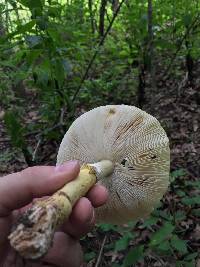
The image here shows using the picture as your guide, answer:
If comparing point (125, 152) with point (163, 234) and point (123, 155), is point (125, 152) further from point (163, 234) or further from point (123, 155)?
point (163, 234)

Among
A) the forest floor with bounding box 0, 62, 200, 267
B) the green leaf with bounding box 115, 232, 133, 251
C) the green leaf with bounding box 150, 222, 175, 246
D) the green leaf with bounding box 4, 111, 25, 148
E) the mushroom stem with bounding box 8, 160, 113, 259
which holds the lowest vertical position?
the forest floor with bounding box 0, 62, 200, 267

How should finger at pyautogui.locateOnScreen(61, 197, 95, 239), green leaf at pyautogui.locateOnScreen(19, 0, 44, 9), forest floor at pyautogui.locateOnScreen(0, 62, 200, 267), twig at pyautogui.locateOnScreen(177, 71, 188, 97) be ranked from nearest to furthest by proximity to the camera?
finger at pyautogui.locateOnScreen(61, 197, 95, 239)
green leaf at pyautogui.locateOnScreen(19, 0, 44, 9)
forest floor at pyautogui.locateOnScreen(0, 62, 200, 267)
twig at pyautogui.locateOnScreen(177, 71, 188, 97)

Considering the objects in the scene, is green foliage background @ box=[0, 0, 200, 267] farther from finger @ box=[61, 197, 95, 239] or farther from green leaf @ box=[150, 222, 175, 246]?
finger @ box=[61, 197, 95, 239]

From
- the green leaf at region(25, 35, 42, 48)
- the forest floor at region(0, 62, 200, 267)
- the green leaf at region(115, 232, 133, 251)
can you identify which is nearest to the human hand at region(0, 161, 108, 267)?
the green leaf at region(115, 232, 133, 251)

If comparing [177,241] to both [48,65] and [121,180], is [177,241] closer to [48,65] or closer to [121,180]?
[121,180]

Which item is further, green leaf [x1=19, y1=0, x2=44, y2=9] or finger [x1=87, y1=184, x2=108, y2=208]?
green leaf [x1=19, y1=0, x2=44, y2=9]

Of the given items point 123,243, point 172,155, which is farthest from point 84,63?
point 123,243

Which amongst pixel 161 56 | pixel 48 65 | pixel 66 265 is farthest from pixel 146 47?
pixel 66 265
